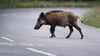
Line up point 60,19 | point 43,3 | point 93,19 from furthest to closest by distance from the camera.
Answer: point 43,3, point 93,19, point 60,19

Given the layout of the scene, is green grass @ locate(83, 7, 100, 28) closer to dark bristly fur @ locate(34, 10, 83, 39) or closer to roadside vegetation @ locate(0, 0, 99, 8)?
dark bristly fur @ locate(34, 10, 83, 39)

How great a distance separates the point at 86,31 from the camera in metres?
23.6

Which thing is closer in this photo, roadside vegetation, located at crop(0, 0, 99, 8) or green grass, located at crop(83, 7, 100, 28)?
green grass, located at crop(83, 7, 100, 28)

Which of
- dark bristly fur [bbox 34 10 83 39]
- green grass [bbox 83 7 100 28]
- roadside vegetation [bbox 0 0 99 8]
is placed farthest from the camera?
roadside vegetation [bbox 0 0 99 8]

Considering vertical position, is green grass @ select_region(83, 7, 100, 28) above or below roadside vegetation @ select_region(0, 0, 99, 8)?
above

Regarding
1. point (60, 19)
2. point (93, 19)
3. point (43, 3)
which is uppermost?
point (60, 19)

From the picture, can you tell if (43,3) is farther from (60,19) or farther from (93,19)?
(60,19)

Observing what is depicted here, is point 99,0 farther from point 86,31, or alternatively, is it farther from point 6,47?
point 6,47

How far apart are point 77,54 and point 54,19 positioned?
228 inches

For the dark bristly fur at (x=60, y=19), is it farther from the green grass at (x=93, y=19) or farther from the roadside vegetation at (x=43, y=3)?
the roadside vegetation at (x=43, y=3)

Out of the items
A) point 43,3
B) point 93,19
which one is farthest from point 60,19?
point 43,3

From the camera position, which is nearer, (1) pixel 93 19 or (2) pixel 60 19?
(2) pixel 60 19

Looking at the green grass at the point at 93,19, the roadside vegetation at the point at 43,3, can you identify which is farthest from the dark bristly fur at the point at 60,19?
the roadside vegetation at the point at 43,3

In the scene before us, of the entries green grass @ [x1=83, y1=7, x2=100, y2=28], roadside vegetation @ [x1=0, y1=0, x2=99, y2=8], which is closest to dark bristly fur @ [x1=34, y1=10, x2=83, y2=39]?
green grass @ [x1=83, y1=7, x2=100, y2=28]
